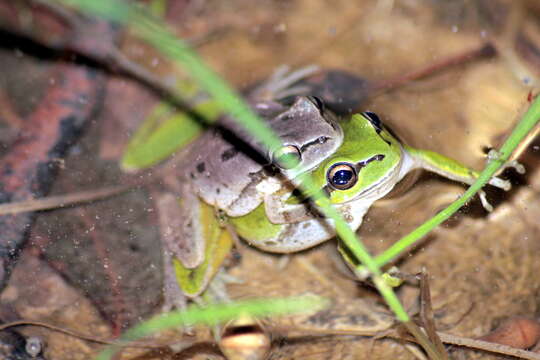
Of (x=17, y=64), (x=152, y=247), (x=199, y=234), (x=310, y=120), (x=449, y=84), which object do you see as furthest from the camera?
(x=17, y=64)

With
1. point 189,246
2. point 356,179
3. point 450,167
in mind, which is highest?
point 189,246

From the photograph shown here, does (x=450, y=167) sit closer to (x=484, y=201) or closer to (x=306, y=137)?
(x=484, y=201)

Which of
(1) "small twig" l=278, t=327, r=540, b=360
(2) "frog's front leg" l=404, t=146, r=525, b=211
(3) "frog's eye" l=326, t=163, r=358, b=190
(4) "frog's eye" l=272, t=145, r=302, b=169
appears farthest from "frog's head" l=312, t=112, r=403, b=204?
(1) "small twig" l=278, t=327, r=540, b=360

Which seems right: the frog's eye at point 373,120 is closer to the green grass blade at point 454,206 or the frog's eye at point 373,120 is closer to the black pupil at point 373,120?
the black pupil at point 373,120

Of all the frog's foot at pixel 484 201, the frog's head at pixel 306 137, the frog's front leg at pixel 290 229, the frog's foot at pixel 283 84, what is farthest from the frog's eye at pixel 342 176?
the frog's foot at pixel 283 84

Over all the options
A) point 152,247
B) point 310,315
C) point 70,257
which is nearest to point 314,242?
point 310,315

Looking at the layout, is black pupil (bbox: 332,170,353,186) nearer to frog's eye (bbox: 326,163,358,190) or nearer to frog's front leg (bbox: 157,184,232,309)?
frog's eye (bbox: 326,163,358,190)

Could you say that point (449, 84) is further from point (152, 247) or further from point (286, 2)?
point (152, 247)

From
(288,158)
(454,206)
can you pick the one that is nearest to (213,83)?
(288,158)
